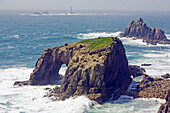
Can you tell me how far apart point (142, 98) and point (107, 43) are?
55.3 feet

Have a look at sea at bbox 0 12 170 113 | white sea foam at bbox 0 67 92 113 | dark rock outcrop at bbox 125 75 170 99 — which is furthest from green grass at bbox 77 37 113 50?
white sea foam at bbox 0 67 92 113

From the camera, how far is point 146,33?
157125 mm

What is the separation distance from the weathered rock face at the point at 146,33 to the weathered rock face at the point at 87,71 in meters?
71.5

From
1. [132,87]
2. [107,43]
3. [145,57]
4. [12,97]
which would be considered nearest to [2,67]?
[12,97]

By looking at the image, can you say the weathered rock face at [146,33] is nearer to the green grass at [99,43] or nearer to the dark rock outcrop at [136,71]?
the dark rock outcrop at [136,71]

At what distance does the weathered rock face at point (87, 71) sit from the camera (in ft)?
206

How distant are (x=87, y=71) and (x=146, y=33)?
100407 millimetres

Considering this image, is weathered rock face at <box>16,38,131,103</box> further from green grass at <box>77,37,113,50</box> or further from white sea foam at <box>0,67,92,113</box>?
white sea foam at <box>0,67,92,113</box>

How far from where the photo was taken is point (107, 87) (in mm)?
63938

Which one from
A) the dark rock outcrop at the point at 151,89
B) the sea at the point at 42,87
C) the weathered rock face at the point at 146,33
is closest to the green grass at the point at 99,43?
the sea at the point at 42,87

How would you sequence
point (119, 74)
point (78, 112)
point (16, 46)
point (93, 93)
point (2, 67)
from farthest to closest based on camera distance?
point (16, 46), point (2, 67), point (119, 74), point (93, 93), point (78, 112)

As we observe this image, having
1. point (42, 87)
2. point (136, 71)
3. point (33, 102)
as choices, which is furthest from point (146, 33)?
point (33, 102)

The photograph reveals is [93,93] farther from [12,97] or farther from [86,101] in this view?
[12,97]

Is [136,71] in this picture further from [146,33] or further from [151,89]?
[146,33]
